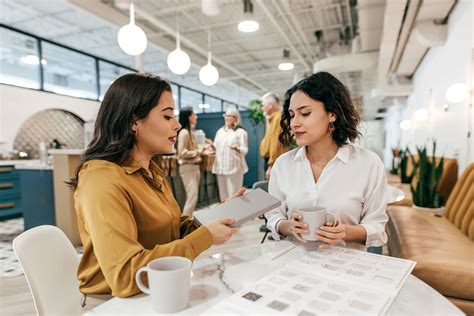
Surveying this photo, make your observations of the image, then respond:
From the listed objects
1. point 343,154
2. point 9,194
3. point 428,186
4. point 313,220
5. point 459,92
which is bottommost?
point 9,194

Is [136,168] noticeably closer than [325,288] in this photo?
No

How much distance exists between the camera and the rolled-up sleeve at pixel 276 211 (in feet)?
4.18

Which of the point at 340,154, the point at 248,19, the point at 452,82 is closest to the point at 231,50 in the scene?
the point at 248,19

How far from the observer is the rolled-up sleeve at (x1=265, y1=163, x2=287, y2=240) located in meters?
1.27

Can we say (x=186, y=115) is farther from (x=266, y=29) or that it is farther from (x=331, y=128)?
(x=266, y=29)

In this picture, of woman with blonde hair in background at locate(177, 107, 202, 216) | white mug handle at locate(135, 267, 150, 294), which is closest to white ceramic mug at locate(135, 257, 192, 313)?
white mug handle at locate(135, 267, 150, 294)

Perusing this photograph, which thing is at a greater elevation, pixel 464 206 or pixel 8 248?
pixel 464 206

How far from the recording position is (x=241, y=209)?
1004mm

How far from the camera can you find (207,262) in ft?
3.18

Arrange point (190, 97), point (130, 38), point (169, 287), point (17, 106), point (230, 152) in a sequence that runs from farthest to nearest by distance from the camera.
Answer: point (190, 97) → point (17, 106) → point (230, 152) → point (130, 38) → point (169, 287)

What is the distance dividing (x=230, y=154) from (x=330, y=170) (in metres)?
3.25

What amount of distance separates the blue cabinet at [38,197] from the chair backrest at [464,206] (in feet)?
14.0

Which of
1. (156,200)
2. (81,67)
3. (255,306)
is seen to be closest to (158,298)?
(255,306)

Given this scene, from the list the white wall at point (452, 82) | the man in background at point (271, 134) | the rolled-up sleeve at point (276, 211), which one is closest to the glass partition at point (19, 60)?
the man in background at point (271, 134)
